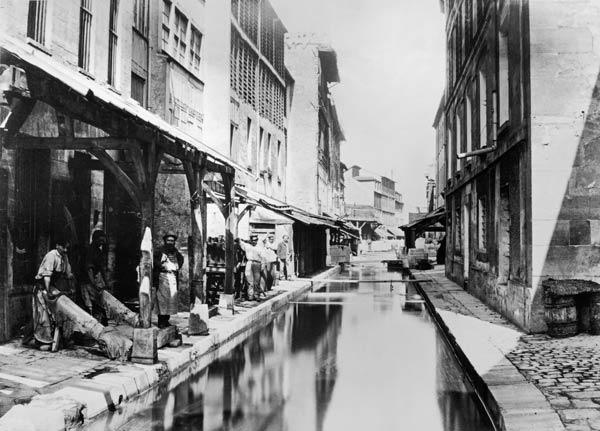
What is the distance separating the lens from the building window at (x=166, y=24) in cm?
1501

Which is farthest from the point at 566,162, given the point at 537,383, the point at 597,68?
the point at 537,383

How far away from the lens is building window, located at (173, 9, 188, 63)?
1585 centimetres

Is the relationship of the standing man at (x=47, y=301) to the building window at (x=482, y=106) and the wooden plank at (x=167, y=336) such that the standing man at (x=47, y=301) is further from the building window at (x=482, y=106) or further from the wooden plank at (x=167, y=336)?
the building window at (x=482, y=106)

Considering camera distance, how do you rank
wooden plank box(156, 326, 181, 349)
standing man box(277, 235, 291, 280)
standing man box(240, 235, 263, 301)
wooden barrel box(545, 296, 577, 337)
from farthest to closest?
standing man box(277, 235, 291, 280), standing man box(240, 235, 263, 301), wooden barrel box(545, 296, 577, 337), wooden plank box(156, 326, 181, 349)

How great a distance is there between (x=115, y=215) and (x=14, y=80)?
6165 millimetres


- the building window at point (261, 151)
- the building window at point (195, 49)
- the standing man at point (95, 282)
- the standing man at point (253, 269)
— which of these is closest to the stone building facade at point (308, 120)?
the building window at point (261, 151)

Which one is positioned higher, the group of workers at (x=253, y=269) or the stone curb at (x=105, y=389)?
the group of workers at (x=253, y=269)

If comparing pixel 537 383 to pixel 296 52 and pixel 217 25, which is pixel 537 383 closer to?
pixel 217 25

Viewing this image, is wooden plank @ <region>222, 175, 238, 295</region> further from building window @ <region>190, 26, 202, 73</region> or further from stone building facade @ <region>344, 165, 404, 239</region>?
stone building facade @ <region>344, 165, 404, 239</region>

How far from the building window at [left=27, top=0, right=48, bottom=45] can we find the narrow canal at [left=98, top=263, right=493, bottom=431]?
6014 millimetres

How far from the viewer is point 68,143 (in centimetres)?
779

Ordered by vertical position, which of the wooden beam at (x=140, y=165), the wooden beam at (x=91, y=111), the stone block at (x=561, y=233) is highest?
the wooden beam at (x=91, y=111)

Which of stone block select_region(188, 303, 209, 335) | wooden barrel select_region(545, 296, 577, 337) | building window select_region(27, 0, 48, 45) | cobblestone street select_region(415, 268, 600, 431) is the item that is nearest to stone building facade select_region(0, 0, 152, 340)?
building window select_region(27, 0, 48, 45)

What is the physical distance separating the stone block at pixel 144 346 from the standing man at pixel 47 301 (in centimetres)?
129
